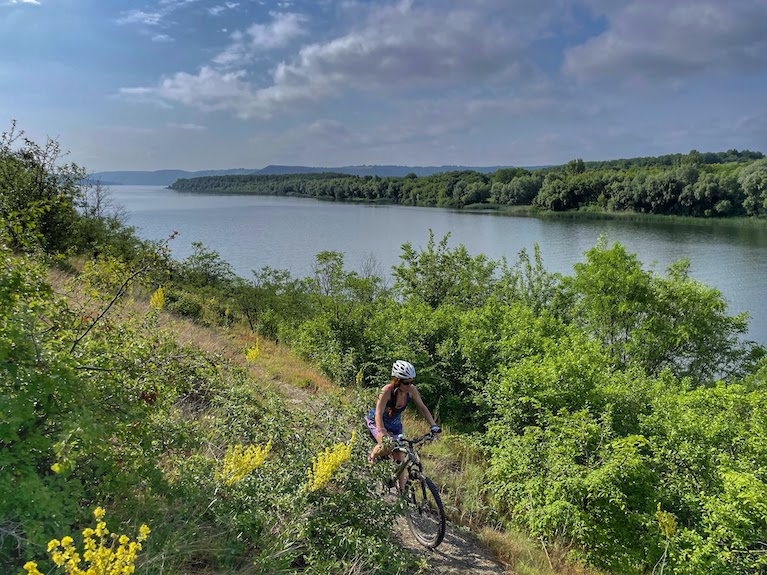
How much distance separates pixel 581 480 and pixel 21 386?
6332 millimetres

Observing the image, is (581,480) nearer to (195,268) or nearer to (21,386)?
(21,386)

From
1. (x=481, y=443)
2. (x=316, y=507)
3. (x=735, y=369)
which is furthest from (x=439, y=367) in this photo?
(x=735, y=369)

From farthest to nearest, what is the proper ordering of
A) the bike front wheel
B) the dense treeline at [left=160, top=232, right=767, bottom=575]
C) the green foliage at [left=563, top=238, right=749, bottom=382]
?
the green foliage at [left=563, top=238, right=749, bottom=382] → the dense treeline at [left=160, top=232, right=767, bottom=575] → the bike front wheel

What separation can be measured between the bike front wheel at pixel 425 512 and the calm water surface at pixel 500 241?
2299cm

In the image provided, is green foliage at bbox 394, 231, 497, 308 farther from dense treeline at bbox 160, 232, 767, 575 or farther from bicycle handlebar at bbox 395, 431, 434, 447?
bicycle handlebar at bbox 395, 431, 434, 447

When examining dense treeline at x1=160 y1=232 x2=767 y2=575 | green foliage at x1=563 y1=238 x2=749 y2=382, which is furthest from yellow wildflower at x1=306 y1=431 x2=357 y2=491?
green foliage at x1=563 y1=238 x2=749 y2=382

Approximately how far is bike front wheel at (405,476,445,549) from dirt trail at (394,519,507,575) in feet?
0.35

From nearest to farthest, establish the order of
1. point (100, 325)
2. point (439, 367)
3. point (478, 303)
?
point (100, 325) → point (439, 367) → point (478, 303)

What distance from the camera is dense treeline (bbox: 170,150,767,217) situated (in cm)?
6588

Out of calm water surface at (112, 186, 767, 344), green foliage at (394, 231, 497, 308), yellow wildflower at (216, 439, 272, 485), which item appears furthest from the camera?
calm water surface at (112, 186, 767, 344)

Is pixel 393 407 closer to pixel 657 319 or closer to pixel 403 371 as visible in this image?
pixel 403 371

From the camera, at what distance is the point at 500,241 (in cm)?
4997

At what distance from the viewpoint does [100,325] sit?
407 cm

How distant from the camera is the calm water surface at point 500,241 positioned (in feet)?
108
